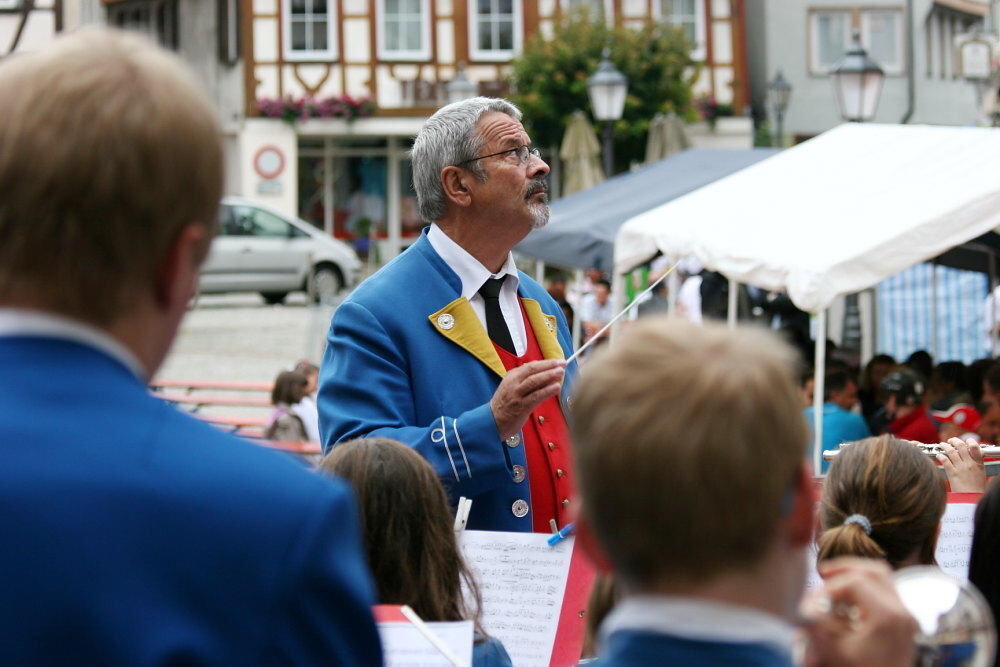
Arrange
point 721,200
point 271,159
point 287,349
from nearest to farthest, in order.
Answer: point 721,200 < point 287,349 < point 271,159

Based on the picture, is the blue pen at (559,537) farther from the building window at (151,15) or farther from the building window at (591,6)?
the building window at (151,15)

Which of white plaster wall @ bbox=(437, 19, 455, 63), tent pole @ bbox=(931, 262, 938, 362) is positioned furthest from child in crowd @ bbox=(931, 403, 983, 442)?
white plaster wall @ bbox=(437, 19, 455, 63)

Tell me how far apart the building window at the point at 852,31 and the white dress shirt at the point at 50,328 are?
33.4 metres

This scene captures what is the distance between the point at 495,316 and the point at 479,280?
0.29 feet

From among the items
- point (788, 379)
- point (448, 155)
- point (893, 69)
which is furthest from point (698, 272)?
point (893, 69)

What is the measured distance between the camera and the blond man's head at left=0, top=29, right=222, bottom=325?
135 centimetres

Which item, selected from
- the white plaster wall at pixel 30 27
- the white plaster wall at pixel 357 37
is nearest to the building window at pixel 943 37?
the white plaster wall at pixel 357 37

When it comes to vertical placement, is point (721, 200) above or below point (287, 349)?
above

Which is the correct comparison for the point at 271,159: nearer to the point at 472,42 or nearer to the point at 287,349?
the point at 472,42

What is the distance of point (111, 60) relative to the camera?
1.39 metres

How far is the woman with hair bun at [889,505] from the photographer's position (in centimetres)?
290

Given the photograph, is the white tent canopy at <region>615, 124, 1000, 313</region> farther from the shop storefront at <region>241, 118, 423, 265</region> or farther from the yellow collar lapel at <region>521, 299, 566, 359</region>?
the shop storefront at <region>241, 118, 423, 265</region>

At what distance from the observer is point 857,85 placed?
14.0m

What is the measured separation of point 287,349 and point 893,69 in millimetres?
20074
